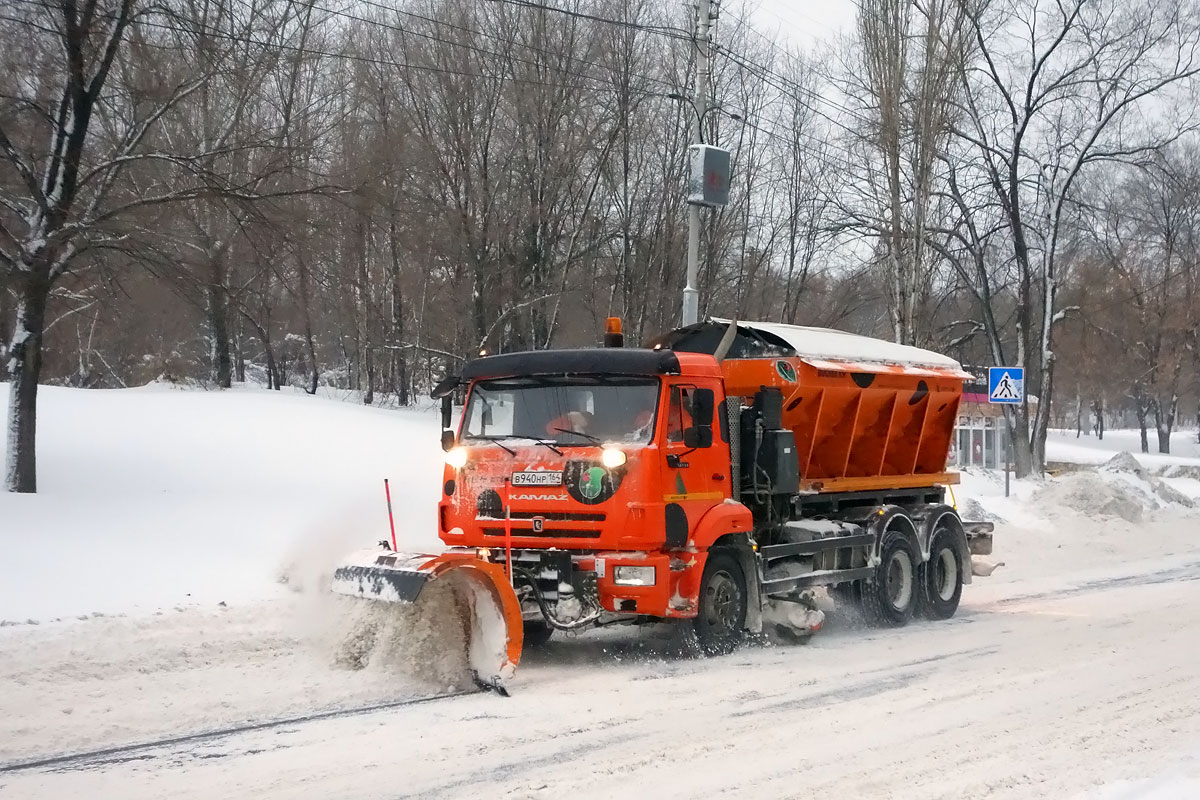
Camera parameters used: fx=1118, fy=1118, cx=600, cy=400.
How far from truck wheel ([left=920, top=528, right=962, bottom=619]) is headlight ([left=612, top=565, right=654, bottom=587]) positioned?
5.19 meters

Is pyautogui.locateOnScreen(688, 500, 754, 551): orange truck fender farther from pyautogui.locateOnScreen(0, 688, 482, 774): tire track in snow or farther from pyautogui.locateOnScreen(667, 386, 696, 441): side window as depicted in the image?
pyautogui.locateOnScreen(0, 688, 482, 774): tire track in snow

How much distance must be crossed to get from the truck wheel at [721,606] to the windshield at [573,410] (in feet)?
4.85

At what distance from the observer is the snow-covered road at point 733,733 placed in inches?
237

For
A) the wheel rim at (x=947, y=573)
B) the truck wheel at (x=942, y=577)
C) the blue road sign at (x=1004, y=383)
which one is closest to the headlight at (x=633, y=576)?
the truck wheel at (x=942, y=577)

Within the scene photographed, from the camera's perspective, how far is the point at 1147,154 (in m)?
31.5

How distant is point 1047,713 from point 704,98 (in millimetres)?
12632

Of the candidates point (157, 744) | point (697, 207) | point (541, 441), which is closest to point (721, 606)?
point (541, 441)

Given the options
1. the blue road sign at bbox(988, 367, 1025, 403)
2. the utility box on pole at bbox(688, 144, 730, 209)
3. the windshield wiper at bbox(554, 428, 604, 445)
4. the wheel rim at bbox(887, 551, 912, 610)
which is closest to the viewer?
the windshield wiper at bbox(554, 428, 604, 445)

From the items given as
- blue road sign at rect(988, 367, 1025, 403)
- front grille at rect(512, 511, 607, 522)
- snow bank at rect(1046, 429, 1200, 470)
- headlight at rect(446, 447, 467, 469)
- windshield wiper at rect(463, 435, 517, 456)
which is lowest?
snow bank at rect(1046, 429, 1200, 470)

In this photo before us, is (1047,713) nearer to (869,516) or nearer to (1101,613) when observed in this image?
(869,516)

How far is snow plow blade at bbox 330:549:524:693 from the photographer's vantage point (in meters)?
8.17

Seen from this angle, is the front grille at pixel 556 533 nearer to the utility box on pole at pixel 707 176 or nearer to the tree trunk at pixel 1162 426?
the utility box on pole at pixel 707 176

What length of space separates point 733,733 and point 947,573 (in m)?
7.14

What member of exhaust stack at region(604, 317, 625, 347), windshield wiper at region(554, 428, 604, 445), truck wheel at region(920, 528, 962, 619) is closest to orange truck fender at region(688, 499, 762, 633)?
windshield wiper at region(554, 428, 604, 445)
